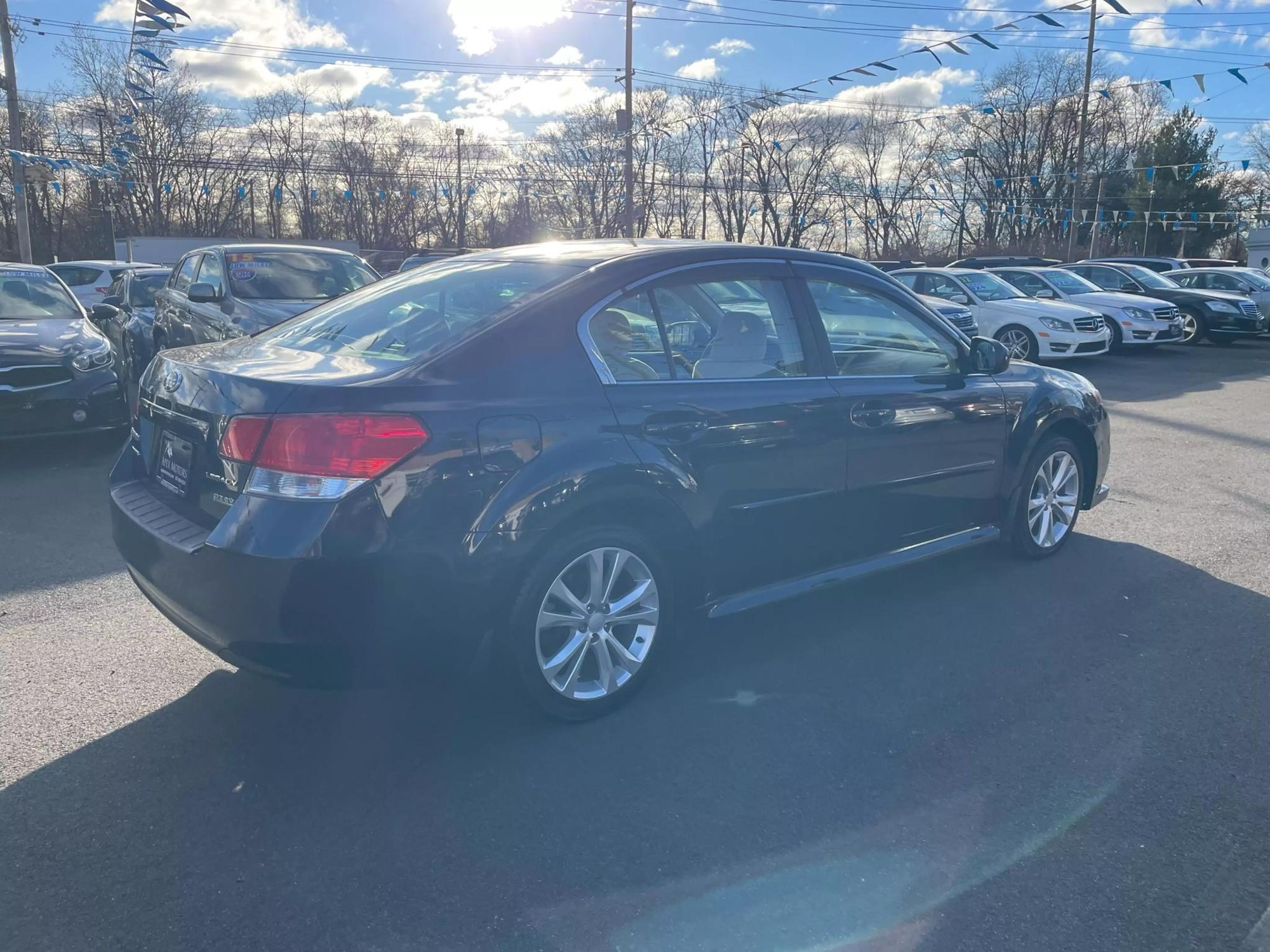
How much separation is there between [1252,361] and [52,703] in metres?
18.9

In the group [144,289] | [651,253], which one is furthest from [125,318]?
[651,253]

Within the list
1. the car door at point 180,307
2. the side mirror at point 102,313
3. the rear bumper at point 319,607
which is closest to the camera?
the rear bumper at point 319,607

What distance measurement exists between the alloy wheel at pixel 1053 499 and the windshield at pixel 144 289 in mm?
10424

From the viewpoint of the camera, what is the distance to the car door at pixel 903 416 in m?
4.21

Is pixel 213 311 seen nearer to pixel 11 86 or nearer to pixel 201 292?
pixel 201 292

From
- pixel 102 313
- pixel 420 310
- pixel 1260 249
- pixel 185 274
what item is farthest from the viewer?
pixel 1260 249

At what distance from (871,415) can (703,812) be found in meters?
1.94

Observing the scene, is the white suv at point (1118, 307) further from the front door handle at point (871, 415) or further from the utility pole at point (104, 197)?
the utility pole at point (104, 197)

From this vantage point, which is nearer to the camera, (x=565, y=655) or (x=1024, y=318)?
(x=565, y=655)

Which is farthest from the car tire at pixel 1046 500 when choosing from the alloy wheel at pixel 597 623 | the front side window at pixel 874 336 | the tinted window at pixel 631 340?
the alloy wheel at pixel 597 623

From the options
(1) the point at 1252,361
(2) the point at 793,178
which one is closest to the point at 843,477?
(1) the point at 1252,361

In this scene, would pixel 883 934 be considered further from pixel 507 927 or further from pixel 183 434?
pixel 183 434

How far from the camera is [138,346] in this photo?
10.9 meters

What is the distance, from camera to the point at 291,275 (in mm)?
9695
